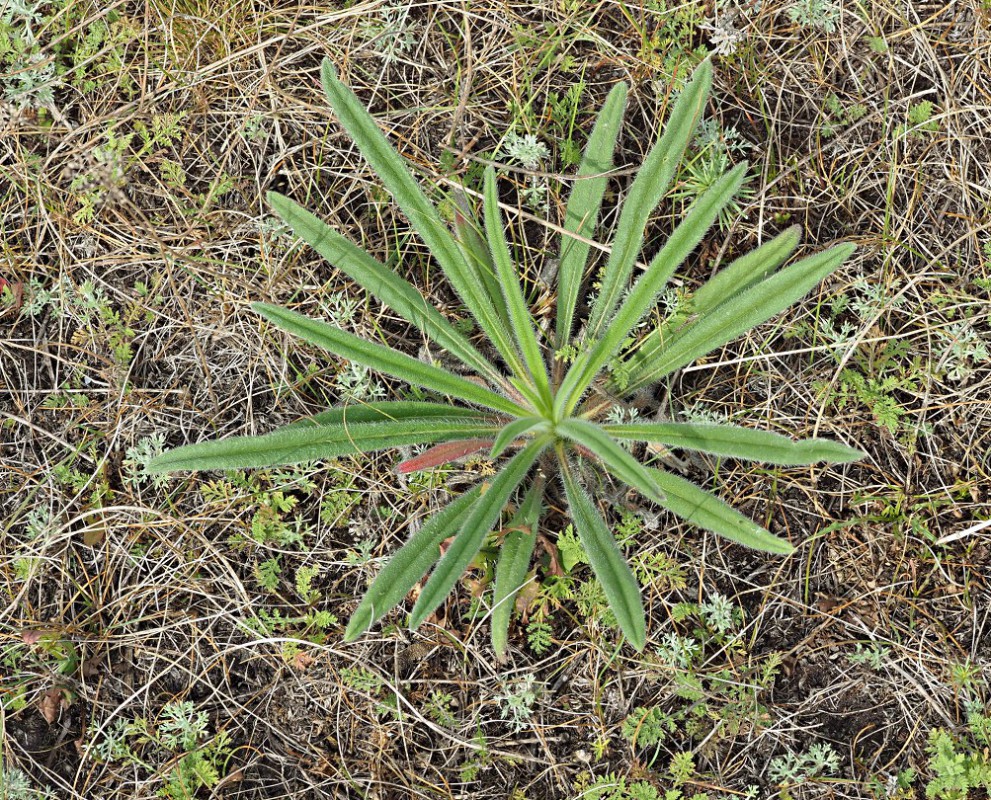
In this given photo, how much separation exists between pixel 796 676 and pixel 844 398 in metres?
0.93

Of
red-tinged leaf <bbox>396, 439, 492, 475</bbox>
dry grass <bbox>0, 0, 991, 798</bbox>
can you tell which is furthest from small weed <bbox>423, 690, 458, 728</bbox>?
red-tinged leaf <bbox>396, 439, 492, 475</bbox>

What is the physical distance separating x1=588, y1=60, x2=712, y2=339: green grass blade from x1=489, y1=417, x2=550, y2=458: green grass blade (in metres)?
0.48

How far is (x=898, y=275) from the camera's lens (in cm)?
295

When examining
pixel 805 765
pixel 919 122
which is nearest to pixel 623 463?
pixel 805 765

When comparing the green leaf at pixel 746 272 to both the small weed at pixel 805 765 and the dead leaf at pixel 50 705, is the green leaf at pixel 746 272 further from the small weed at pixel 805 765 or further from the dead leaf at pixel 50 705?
the dead leaf at pixel 50 705

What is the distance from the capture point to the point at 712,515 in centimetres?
254

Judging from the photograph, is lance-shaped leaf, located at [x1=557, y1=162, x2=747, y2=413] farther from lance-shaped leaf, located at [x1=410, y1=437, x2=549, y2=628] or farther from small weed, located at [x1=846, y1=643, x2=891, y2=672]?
small weed, located at [x1=846, y1=643, x2=891, y2=672]

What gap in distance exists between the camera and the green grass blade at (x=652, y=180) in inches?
104

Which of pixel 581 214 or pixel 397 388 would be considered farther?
pixel 397 388

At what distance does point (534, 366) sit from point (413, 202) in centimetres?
64

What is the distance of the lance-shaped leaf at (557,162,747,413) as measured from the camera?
259 centimetres

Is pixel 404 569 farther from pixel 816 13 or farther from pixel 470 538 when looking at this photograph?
pixel 816 13

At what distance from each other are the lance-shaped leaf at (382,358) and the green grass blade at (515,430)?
14 cm


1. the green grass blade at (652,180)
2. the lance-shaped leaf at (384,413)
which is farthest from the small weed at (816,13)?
the lance-shaped leaf at (384,413)
